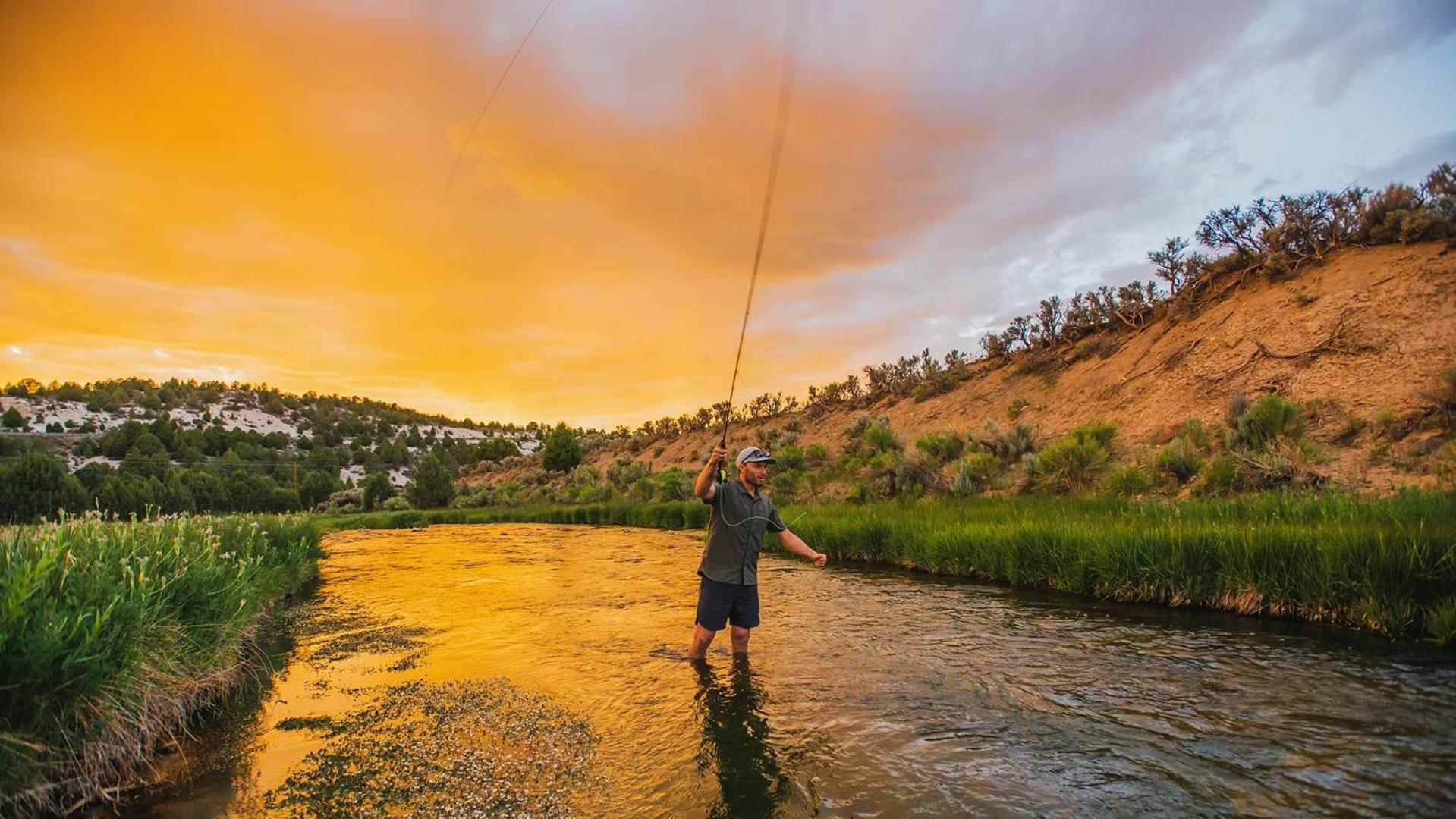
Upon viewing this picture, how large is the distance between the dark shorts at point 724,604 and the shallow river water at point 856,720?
576 mm

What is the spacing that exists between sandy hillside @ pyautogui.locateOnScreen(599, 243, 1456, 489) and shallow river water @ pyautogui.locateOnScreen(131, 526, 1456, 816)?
9.95 metres

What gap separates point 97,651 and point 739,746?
475 centimetres

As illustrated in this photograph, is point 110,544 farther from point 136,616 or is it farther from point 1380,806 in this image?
point 1380,806

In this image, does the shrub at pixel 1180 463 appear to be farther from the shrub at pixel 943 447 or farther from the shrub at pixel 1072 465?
the shrub at pixel 943 447

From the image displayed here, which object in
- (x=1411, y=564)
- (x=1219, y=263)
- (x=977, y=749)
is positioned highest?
(x=1219, y=263)

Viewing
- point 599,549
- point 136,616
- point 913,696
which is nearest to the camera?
point 136,616

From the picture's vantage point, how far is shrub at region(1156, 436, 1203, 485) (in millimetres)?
16062

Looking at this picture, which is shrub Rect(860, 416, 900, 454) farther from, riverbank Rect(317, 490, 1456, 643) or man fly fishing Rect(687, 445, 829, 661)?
man fly fishing Rect(687, 445, 829, 661)

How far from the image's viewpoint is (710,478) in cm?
738

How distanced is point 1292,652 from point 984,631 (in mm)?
3245

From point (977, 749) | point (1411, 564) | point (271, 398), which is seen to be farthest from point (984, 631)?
point (271, 398)

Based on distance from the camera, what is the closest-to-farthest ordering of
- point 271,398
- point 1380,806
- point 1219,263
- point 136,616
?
point 1380,806, point 136,616, point 1219,263, point 271,398

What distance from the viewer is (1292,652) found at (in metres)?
7.18

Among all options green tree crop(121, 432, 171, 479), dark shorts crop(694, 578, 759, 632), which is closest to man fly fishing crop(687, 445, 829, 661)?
dark shorts crop(694, 578, 759, 632)
